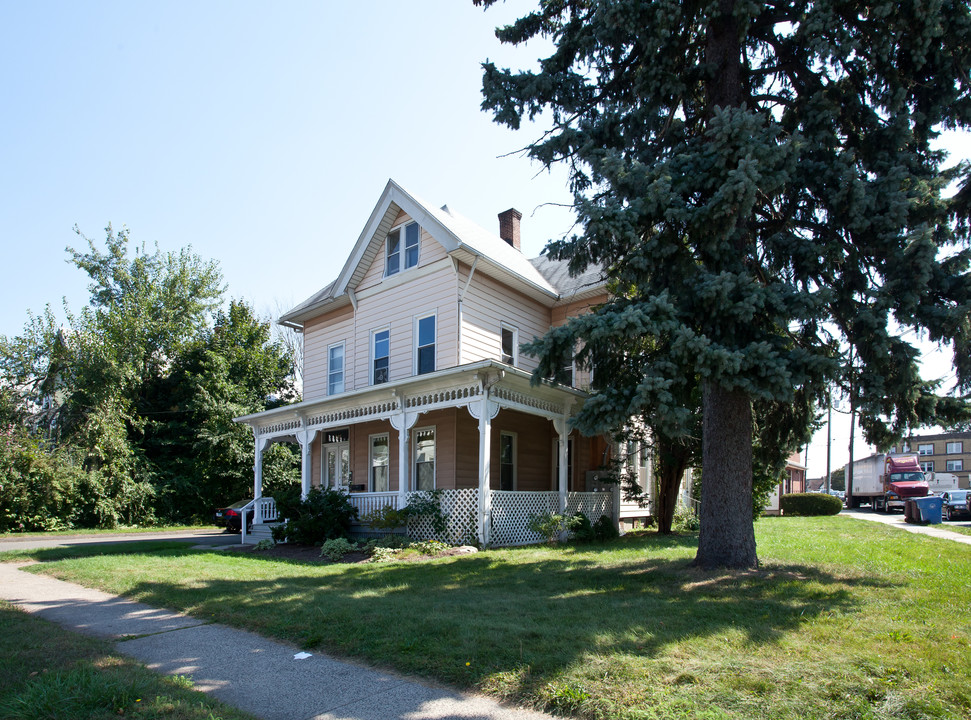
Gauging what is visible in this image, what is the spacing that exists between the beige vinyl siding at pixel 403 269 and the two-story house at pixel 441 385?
42 millimetres

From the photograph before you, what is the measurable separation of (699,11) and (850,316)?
208 inches

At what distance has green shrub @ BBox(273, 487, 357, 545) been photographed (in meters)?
15.5

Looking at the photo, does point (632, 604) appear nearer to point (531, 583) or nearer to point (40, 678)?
point (531, 583)

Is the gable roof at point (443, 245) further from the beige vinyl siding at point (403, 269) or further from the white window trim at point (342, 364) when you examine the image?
the white window trim at point (342, 364)

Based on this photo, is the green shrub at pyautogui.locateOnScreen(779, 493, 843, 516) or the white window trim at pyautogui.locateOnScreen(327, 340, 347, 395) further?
the green shrub at pyautogui.locateOnScreen(779, 493, 843, 516)

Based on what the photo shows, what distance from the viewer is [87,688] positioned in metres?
4.65

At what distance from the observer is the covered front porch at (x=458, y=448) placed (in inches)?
563

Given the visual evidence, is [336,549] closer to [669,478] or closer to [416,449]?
[416,449]

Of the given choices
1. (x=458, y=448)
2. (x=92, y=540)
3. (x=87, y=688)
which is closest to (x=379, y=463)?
(x=458, y=448)


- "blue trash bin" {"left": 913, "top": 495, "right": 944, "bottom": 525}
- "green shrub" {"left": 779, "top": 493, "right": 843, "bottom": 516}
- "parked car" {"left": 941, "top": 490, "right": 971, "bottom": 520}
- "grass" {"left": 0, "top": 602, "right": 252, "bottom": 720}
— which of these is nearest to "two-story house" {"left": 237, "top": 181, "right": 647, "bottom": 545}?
"grass" {"left": 0, "top": 602, "right": 252, "bottom": 720}

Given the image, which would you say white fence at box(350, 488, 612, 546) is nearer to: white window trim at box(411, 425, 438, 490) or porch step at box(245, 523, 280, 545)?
white window trim at box(411, 425, 438, 490)

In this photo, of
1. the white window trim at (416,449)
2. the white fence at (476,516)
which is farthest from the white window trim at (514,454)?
the white fence at (476,516)

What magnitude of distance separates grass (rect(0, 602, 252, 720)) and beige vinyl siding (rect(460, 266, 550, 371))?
36.9ft

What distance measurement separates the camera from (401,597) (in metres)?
8.19
